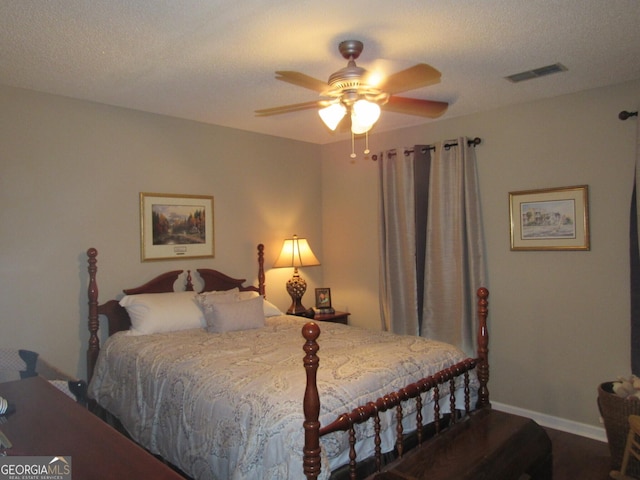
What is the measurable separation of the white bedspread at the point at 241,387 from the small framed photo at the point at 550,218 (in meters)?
1.36

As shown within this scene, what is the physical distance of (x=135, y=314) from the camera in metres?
3.19

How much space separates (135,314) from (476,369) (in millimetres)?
2316

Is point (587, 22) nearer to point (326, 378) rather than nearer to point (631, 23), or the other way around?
point (631, 23)

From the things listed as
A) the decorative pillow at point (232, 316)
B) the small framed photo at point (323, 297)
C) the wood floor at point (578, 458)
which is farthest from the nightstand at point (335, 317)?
the wood floor at point (578, 458)

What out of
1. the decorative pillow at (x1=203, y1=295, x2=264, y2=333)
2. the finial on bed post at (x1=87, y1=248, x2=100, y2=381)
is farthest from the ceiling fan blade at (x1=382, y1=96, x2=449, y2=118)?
the finial on bed post at (x1=87, y1=248, x2=100, y2=381)

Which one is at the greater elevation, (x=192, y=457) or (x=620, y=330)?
(x=620, y=330)

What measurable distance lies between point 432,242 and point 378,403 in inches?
85.3

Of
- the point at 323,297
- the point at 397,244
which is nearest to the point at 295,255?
the point at 323,297

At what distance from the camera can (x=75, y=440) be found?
133 cm

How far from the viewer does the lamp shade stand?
4316 millimetres

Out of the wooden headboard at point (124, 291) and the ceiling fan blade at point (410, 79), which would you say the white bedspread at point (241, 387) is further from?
the ceiling fan blade at point (410, 79)

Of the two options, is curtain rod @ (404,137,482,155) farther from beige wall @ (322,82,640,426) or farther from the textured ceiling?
the textured ceiling

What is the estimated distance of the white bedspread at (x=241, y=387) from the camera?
1821 millimetres

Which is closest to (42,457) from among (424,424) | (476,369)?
(424,424)
